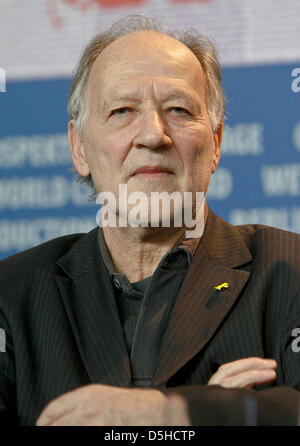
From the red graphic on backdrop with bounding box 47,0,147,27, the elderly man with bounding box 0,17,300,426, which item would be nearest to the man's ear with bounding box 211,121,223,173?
the elderly man with bounding box 0,17,300,426

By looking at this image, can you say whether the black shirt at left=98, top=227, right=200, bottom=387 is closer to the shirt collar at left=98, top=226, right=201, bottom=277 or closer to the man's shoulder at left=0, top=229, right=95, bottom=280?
the shirt collar at left=98, top=226, right=201, bottom=277

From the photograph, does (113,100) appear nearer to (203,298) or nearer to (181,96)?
(181,96)

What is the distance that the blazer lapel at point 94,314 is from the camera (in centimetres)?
153

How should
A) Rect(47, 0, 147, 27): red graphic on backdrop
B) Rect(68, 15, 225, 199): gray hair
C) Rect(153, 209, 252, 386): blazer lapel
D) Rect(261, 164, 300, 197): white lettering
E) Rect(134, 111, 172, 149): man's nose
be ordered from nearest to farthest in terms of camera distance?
Rect(153, 209, 252, 386): blazer lapel, Rect(134, 111, 172, 149): man's nose, Rect(68, 15, 225, 199): gray hair, Rect(261, 164, 300, 197): white lettering, Rect(47, 0, 147, 27): red graphic on backdrop

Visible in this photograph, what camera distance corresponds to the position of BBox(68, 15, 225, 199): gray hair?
190cm

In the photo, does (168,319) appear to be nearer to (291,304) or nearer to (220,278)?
(220,278)

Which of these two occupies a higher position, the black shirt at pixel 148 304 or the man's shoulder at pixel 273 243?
the man's shoulder at pixel 273 243

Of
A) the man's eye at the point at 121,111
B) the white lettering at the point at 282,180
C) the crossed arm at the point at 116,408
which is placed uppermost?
the man's eye at the point at 121,111

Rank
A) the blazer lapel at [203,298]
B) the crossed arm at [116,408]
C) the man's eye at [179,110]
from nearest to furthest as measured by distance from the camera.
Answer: the crossed arm at [116,408] → the blazer lapel at [203,298] → the man's eye at [179,110]

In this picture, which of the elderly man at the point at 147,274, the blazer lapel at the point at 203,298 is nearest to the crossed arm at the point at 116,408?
the elderly man at the point at 147,274

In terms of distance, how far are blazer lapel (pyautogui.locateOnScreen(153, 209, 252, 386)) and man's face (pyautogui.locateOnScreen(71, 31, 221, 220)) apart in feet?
0.55

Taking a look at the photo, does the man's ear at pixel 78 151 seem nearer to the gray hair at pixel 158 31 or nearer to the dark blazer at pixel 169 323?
the gray hair at pixel 158 31

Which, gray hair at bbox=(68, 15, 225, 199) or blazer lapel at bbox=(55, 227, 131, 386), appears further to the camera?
gray hair at bbox=(68, 15, 225, 199)

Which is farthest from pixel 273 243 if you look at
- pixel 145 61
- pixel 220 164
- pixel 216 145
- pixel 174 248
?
pixel 220 164
